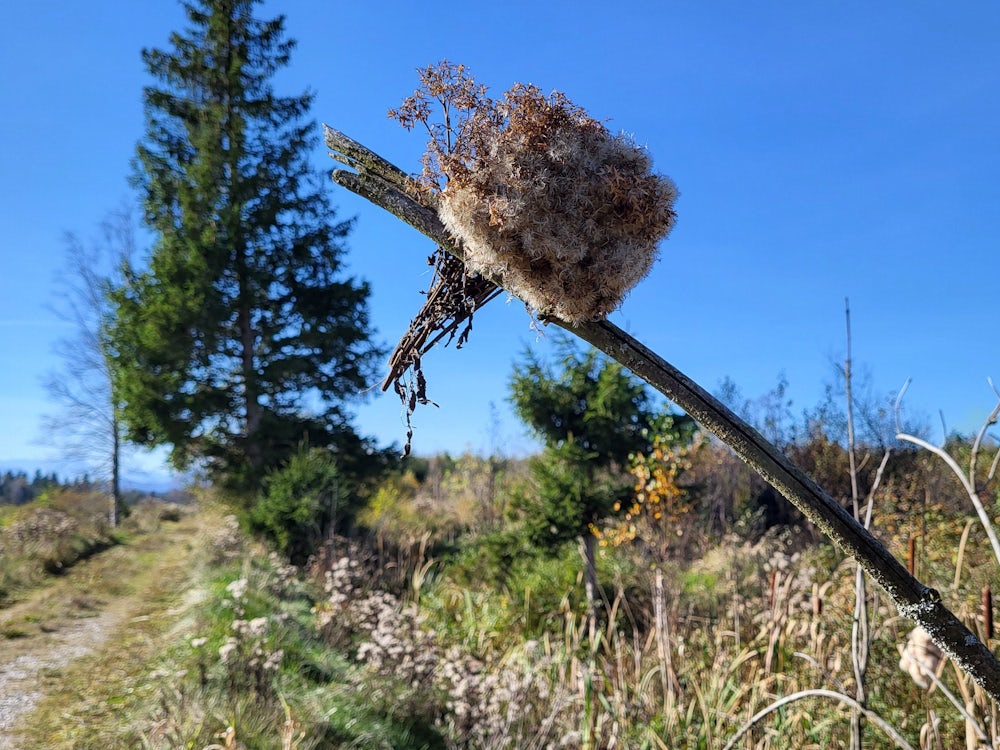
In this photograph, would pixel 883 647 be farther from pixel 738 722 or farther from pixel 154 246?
pixel 154 246

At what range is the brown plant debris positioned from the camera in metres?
1.22

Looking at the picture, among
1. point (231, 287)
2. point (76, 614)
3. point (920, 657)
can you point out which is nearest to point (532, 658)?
point (920, 657)

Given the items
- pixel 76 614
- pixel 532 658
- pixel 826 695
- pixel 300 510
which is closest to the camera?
pixel 826 695

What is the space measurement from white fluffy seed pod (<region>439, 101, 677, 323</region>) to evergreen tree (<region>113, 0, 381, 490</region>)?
11.8 metres

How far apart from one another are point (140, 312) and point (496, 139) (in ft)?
42.8

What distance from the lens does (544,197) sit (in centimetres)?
122

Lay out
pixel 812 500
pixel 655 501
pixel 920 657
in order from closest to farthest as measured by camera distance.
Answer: pixel 812 500, pixel 920 657, pixel 655 501

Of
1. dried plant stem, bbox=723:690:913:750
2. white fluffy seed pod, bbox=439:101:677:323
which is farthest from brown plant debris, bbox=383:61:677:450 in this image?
dried plant stem, bbox=723:690:913:750

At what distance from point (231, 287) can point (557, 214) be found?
12.9 metres

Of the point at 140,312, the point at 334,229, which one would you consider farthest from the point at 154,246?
the point at 334,229

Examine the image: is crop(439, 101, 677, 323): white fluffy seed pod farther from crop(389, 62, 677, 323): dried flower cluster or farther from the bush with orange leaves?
the bush with orange leaves

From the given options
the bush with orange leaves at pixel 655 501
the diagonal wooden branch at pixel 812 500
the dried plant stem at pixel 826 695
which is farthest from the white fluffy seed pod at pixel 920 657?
the bush with orange leaves at pixel 655 501

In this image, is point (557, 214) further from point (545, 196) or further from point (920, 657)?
point (920, 657)

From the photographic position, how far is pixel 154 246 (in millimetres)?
13133
